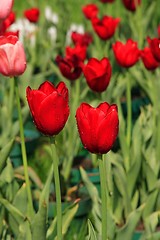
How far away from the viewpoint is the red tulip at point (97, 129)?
1.64m

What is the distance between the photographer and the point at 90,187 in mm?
2584

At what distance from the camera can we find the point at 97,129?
164cm

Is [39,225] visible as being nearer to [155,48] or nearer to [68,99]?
[68,99]

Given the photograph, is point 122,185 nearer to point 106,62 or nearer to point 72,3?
point 106,62

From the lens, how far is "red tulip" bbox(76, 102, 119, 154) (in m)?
1.64

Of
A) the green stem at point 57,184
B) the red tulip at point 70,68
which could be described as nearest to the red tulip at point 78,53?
the red tulip at point 70,68

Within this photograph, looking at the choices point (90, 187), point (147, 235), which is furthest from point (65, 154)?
point (147, 235)

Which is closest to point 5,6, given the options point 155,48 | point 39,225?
point 155,48

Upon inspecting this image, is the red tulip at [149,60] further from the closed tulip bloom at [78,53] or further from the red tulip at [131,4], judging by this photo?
the red tulip at [131,4]

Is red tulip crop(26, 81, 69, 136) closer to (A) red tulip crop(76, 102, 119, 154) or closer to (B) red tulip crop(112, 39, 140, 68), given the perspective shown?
(A) red tulip crop(76, 102, 119, 154)

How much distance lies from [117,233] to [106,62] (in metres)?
0.58

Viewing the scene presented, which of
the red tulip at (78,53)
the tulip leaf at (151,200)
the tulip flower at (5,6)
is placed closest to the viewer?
the tulip flower at (5,6)

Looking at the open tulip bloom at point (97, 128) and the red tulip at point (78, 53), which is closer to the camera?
the open tulip bloom at point (97, 128)

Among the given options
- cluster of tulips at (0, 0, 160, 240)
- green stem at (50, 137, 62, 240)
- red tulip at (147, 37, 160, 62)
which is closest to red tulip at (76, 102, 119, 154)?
cluster of tulips at (0, 0, 160, 240)
